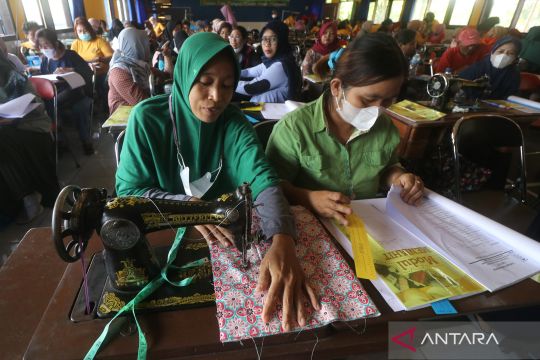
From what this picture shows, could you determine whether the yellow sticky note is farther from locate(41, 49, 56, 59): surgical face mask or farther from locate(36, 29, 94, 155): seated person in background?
locate(41, 49, 56, 59): surgical face mask

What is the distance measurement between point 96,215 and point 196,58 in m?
0.59

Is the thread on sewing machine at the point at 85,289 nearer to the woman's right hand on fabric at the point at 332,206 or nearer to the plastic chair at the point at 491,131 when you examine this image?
the woman's right hand on fabric at the point at 332,206

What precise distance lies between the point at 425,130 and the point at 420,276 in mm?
2114

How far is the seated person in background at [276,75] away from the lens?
3078mm

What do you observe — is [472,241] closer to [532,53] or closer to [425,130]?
[425,130]

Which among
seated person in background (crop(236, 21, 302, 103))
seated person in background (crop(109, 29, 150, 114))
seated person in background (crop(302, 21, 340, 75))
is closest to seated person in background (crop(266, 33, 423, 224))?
seated person in background (crop(236, 21, 302, 103))

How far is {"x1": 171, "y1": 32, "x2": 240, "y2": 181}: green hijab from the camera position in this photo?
100cm

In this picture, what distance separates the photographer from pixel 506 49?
306 cm

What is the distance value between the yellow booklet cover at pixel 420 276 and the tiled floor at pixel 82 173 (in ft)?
7.49

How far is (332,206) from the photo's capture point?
3.31 ft

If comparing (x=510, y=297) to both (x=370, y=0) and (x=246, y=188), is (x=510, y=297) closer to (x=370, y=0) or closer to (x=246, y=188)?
(x=246, y=188)

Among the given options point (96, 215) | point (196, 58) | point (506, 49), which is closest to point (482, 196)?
point (506, 49)

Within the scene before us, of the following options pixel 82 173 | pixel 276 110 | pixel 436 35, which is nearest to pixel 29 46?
pixel 82 173

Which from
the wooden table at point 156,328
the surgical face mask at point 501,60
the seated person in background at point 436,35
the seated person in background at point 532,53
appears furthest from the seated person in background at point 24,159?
the seated person in background at point 436,35
